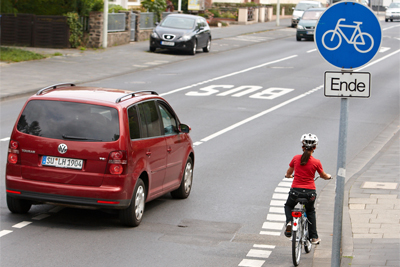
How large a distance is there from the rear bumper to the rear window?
613 mm

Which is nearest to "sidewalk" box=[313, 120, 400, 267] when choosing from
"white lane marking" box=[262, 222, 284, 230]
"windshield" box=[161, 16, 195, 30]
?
"white lane marking" box=[262, 222, 284, 230]

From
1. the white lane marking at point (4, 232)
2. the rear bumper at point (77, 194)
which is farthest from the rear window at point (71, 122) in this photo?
the white lane marking at point (4, 232)

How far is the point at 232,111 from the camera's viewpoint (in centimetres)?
2044

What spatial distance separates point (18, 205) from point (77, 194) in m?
1.10

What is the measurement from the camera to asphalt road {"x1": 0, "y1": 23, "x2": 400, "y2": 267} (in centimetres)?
820

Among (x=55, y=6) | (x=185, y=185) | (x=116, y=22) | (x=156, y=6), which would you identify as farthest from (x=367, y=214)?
(x=156, y=6)

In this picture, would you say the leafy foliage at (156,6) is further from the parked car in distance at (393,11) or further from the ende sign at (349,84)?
the ende sign at (349,84)

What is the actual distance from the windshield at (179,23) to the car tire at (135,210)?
2636 centimetres

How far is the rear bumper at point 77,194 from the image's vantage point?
8.79 metres

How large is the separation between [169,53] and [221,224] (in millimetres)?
26809

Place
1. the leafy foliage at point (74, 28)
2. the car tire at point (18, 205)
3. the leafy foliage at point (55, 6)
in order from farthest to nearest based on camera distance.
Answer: the leafy foliage at point (55, 6) < the leafy foliage at point (74, 28) < the car tire at point (18, 205)

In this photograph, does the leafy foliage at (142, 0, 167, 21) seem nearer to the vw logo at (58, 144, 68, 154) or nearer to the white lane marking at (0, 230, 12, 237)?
the vw logo at (58, 144, 68, 154)

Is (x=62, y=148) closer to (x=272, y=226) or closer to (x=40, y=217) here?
(x=40, y=217)

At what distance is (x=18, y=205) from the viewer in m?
9.41
